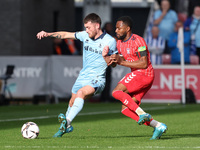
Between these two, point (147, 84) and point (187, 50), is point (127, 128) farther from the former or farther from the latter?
point (187, 50)

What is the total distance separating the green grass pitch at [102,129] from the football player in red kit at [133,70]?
1.91 feet

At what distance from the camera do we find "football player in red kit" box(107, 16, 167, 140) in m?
10.8

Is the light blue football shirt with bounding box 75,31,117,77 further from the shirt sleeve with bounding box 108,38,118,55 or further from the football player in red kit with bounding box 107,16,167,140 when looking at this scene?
the football player in red kit with bounding box 107,16,167,140

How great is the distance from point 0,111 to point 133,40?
29.3 feet

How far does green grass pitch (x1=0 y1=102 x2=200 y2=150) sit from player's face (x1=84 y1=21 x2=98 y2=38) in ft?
5.52

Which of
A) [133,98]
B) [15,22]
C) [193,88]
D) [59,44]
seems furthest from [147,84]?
[15,22]

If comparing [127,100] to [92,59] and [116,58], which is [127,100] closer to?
[116,58]

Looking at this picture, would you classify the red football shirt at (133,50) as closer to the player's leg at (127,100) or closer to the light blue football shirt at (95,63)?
the light blue football shirt at (95,63)

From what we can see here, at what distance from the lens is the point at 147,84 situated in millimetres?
11086

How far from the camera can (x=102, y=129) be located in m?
13.2

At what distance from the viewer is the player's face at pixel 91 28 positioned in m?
10.9

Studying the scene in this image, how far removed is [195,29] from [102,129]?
1107cm

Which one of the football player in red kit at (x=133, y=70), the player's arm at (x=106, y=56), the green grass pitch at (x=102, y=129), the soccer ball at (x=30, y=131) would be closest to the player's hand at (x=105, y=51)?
the player's arm at (x=106, y=56)

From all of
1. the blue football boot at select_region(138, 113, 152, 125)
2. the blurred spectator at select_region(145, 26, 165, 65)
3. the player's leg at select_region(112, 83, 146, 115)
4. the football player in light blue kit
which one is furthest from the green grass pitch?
the blurred spectator at select_region(145, 26, 165, 65)
